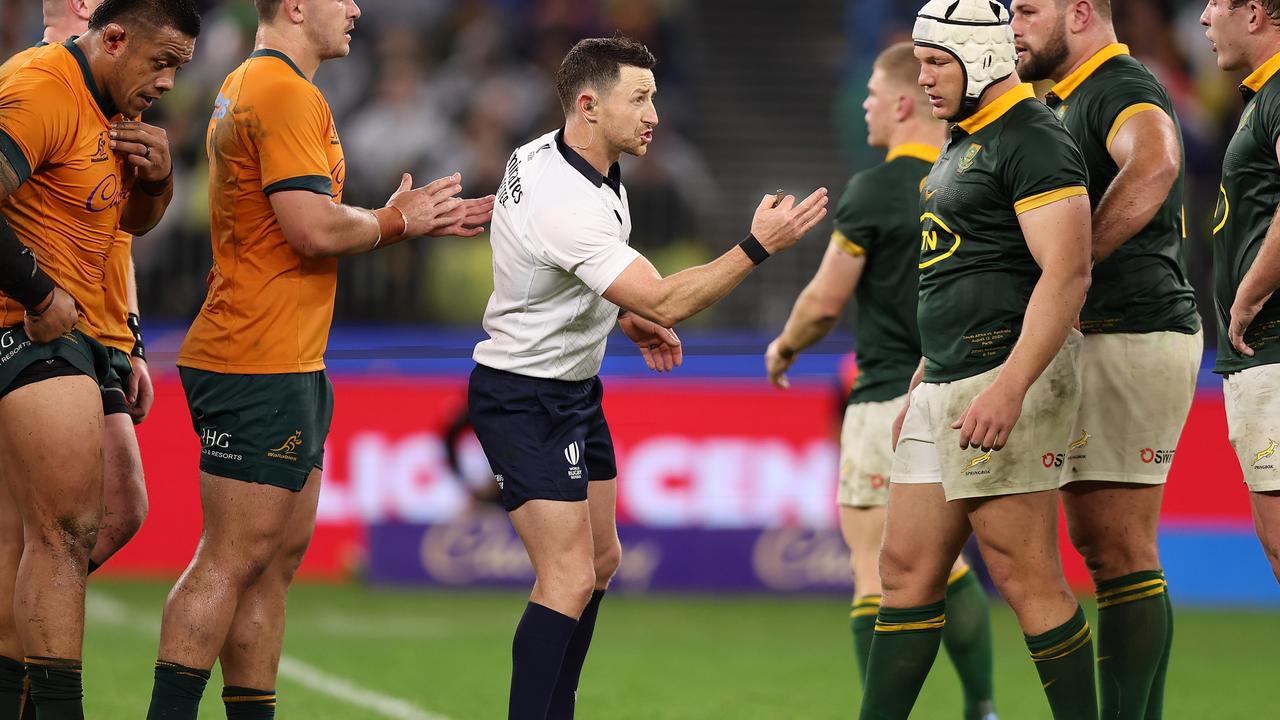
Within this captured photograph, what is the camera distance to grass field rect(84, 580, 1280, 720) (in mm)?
7230

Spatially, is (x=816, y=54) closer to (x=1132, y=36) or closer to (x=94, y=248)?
(x=1132, y=36)

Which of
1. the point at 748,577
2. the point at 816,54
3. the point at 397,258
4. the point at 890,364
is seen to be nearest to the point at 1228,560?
the point at 748,577

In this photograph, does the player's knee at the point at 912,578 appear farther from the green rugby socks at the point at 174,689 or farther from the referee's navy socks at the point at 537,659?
the green rugby socks at the point at 174,689

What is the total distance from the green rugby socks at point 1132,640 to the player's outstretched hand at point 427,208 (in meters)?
2.81

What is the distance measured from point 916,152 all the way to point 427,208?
8.27 feet

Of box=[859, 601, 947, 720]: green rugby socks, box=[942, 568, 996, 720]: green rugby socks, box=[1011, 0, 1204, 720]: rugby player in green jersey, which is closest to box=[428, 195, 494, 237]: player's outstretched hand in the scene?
box=[859, 601, 947, 720]: green rugby socks

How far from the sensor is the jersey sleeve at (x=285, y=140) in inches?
189

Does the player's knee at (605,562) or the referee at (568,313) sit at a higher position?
the referee at (568,313)

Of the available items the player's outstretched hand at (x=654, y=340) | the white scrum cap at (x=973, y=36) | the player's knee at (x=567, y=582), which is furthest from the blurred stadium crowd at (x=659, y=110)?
the white scrum cap at (x=973, y=36)

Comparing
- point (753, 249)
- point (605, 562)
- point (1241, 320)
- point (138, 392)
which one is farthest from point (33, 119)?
point (1241, 320)

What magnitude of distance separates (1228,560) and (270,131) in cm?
859

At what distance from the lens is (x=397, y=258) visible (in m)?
12.5

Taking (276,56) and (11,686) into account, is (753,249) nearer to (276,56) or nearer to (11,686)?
(276,56)

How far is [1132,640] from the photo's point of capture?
5410 mm
